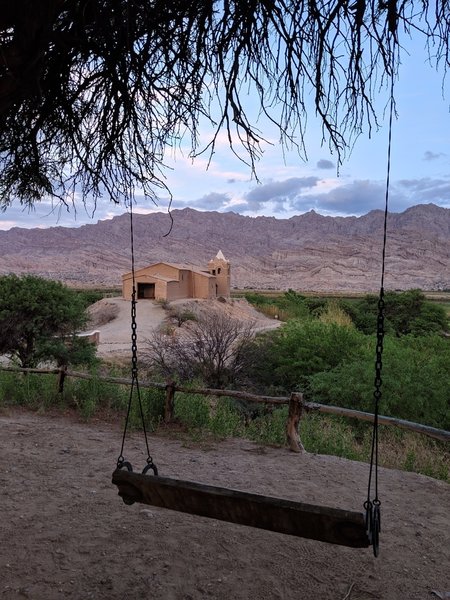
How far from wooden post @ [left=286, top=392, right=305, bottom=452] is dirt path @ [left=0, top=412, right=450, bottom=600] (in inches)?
18.2

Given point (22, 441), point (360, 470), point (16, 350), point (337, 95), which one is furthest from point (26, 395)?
point (16, 350)

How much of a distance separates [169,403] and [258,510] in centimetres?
503

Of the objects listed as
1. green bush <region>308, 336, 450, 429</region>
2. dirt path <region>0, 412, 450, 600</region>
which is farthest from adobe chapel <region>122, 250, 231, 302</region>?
dirt path <region>0, 412, 450, 600</region>

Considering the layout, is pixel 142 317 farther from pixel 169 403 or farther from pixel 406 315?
pixel 169 403

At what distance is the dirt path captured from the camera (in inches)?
134

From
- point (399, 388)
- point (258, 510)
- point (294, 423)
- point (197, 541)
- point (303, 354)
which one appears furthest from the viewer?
point (303, 354)

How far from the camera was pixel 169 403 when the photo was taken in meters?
7.56

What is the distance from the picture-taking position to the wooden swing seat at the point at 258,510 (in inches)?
99.4

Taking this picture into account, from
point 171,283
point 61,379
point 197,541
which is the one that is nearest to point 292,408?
point 197,541

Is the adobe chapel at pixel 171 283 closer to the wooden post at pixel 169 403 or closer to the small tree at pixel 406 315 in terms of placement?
the small tree at pixel 406 315

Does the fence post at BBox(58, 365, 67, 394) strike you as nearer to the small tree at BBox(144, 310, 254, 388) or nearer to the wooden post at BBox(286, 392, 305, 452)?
the wooden post at BBox(286, 392, 305, 452)

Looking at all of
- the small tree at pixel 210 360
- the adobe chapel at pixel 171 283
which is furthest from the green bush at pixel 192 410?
the adobe chapel at pixel 171 283

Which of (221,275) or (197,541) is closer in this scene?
(197,541)

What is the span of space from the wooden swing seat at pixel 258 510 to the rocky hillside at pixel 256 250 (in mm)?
101099
